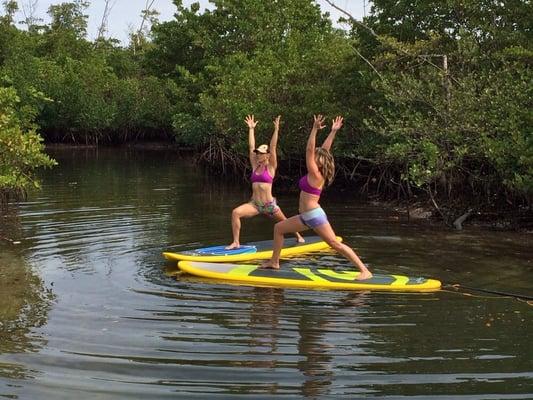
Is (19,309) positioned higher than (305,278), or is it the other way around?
(305,278)

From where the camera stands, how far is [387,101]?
45.6ft

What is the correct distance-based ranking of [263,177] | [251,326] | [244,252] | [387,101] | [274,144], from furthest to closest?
[387,101], [263,177], [244,252], [274,144], [251,326]

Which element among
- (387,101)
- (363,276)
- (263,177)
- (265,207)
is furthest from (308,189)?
(387,101)

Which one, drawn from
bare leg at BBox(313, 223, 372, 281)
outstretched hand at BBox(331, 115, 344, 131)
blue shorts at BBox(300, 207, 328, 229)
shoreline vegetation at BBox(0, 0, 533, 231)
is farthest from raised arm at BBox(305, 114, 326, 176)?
shoreline vegetation at BBox(0, 0, 533, 231)

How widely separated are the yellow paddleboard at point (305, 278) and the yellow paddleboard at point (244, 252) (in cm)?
46

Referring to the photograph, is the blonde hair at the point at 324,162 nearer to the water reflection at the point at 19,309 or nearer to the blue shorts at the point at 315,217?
the blue shorts at the point at 315,217

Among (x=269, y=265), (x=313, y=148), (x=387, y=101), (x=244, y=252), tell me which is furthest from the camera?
(x=387, y=101)

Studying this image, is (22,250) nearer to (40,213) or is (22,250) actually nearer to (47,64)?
(40,213)

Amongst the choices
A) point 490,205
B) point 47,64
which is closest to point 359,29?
point 490,205

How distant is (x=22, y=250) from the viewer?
9875mm

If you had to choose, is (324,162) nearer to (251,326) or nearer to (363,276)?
(363,276)

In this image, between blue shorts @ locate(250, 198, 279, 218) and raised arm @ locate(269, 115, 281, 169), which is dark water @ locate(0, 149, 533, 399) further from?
raised arm @ locate(269, 115, 281, 169)

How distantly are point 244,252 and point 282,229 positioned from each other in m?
1.35

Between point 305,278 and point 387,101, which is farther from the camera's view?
point 387,101
